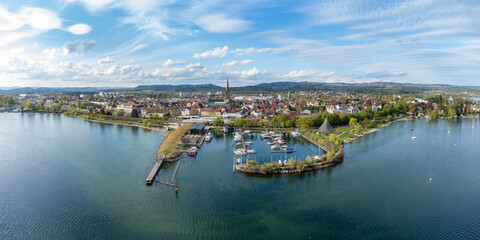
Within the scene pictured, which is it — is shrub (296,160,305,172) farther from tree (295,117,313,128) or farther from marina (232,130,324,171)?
tree (295,117,313,128)

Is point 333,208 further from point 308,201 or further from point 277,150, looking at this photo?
point 277,150

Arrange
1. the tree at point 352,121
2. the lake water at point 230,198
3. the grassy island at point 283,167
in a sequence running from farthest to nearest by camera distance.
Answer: the tree at point 352,121 < the grassy island at point 283,167 < the lake water at point 230,198

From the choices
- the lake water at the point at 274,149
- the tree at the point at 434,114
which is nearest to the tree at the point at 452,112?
the tree at the point at 434,114

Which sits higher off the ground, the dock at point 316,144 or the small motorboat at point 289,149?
the dock at point 316,144

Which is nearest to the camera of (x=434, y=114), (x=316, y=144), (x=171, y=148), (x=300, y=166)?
(x=300, y=166)

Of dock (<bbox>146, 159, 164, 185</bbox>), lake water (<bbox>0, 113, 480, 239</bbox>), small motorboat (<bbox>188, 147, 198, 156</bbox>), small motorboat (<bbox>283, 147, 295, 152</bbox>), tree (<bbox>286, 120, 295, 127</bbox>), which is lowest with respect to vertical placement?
lake water (<bbox>0, 113, 480, 239</bbox>)

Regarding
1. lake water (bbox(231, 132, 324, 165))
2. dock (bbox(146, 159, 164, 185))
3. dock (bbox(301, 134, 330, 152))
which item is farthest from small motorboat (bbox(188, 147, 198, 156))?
dock (bbox(301, 134, 330, 152))

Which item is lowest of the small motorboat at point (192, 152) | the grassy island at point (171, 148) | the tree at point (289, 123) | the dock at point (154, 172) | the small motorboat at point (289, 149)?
the dock at point (154, 172)

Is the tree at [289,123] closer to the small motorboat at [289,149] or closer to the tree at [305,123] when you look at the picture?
the tree at [305,123]

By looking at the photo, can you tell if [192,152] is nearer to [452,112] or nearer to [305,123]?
[305,123]

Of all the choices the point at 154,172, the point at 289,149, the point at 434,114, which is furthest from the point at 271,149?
the point at 434,114
